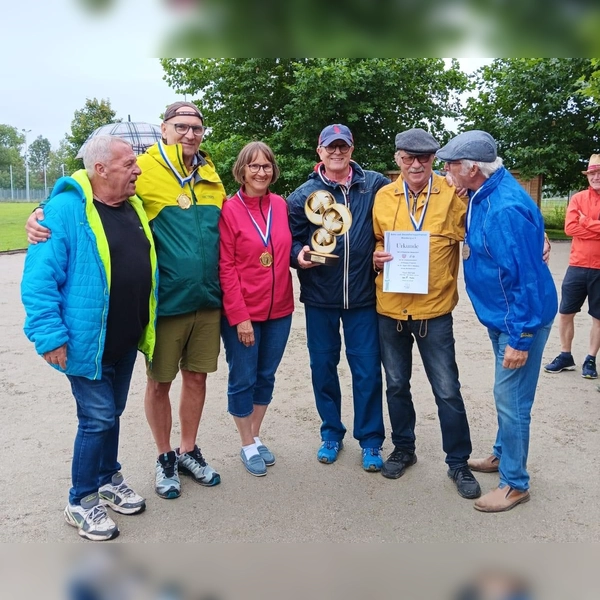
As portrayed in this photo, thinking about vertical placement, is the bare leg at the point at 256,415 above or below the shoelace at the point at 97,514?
above

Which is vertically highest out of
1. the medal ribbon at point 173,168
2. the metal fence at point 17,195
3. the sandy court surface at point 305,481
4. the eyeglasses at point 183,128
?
the metal fence at point 17,195

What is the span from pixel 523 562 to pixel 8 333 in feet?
26.7

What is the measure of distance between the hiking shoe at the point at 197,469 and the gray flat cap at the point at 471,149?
2533 mm

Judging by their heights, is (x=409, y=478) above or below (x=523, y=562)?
below

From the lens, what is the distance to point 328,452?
432 centimetres

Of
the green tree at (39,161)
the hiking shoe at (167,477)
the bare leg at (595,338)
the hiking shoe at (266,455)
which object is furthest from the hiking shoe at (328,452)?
the green tree at (39,161)

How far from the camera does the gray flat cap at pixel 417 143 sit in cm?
360

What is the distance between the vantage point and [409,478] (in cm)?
404

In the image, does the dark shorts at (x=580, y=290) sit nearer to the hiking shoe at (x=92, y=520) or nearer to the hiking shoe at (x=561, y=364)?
the hiking shoe at (x=561, y=364)

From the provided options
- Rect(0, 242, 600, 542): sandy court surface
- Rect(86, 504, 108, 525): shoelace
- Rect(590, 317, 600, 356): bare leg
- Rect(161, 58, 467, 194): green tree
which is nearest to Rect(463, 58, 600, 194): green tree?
Rect(161, 58, 467, 194): green tree

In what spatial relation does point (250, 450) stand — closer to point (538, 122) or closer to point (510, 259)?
point (510, 259)
